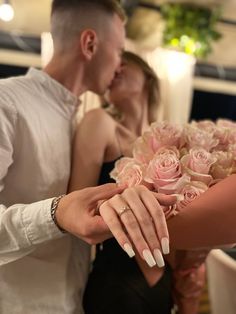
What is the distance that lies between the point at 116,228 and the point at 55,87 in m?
0.57

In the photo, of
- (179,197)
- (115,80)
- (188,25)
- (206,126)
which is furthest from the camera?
(188,25)

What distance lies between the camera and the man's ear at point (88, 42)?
3.52 ft

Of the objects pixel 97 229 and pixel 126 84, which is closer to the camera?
pixel 97 229

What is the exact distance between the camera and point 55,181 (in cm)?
93

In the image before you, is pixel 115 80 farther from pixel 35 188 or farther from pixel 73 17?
pixel 35 188

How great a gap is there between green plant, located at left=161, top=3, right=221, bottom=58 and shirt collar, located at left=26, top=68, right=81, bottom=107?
1966mm

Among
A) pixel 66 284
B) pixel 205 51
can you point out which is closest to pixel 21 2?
pixel 205 51

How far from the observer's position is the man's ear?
1.07 m

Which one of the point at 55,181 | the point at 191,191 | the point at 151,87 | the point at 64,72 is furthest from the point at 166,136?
the point at 151,87

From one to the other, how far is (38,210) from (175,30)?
2442mm

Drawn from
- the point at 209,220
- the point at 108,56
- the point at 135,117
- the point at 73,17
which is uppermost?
the point at 73,17

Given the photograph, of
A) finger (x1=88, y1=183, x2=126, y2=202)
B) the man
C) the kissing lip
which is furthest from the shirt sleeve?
the kissing lip

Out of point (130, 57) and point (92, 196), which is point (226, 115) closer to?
point (130, 57)

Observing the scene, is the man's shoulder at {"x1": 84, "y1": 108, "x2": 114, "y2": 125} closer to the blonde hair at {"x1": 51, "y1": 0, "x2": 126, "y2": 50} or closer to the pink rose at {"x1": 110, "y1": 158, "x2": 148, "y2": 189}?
the blonde hair at {"x1": 51, "y1": 0, "x2": 126, "y2": 50}
